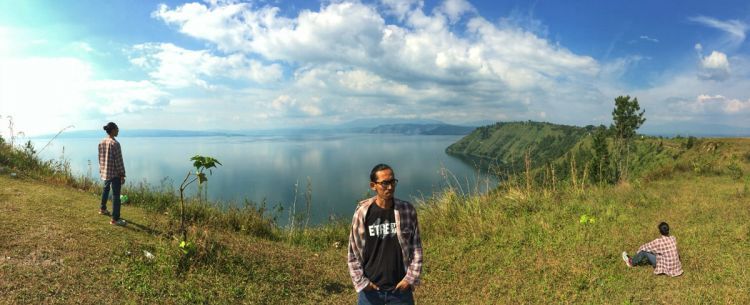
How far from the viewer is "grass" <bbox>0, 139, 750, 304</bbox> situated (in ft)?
15.6

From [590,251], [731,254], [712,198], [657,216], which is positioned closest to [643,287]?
[590,251]

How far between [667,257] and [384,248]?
5699 mm

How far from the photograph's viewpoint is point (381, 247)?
3.08 m

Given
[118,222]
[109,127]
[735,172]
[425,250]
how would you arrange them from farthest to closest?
1. [735,172]
2. [425,250]
3. [118,222]
4. [109,127]

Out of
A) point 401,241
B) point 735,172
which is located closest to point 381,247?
point 401,241

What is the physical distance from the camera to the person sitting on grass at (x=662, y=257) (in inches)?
240

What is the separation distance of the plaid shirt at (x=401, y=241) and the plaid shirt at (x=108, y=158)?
17.4 feet

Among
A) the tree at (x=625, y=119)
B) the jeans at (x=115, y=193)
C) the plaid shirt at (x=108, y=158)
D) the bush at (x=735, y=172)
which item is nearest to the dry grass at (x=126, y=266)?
the jeans at (x=115, y=193)

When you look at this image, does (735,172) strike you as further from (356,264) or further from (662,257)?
(356,264)

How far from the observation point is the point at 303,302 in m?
5.23

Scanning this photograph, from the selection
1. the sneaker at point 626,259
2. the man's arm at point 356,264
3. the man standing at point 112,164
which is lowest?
the sneaker at point 626,259

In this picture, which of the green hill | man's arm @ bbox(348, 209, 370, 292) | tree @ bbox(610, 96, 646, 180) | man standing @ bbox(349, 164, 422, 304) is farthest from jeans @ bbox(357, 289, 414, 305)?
the green hill

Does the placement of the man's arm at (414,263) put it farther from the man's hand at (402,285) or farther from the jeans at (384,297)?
the jeans at (384,297)

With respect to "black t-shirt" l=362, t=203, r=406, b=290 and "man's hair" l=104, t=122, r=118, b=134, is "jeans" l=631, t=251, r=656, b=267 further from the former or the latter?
"man's hair" l=104, t=122, r=118, b=134
